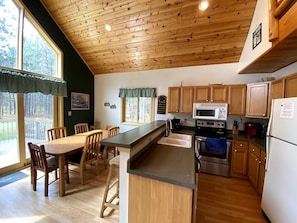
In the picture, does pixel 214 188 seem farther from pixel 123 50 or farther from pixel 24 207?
pixel 123 50

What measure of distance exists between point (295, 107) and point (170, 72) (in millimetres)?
3114

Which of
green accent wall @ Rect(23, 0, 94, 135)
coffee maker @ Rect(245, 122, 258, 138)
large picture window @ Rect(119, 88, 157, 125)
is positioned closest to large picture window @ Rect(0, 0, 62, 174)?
green accent wall @ Rect(23, 0, 94, 135)

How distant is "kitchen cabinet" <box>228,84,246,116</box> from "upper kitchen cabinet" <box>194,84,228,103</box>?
3.9 inches

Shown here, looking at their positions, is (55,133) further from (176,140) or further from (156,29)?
(156,29)

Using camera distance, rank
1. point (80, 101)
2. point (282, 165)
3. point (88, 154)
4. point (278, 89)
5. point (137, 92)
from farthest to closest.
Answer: point (80, 101), point (137, 92), point (88, 154), point (278, 89), point (282, 165)

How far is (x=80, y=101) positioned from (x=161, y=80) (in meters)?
2.66

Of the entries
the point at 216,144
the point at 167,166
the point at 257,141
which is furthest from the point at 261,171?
the point at 167,166

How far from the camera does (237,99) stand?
11.1 ft

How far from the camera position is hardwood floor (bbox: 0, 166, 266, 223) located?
203 cm

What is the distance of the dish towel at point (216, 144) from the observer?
3.13 metres

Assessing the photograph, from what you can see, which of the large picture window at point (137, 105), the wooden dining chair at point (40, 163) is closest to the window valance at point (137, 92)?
the large picture window at point (137, 105)

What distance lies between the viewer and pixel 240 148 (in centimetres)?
304

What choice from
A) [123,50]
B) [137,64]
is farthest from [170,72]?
[123,50]

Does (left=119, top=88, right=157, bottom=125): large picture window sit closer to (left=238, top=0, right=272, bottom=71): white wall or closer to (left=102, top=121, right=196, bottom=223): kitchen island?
(left=238, top=0, right=272, bottom=71): white wall
